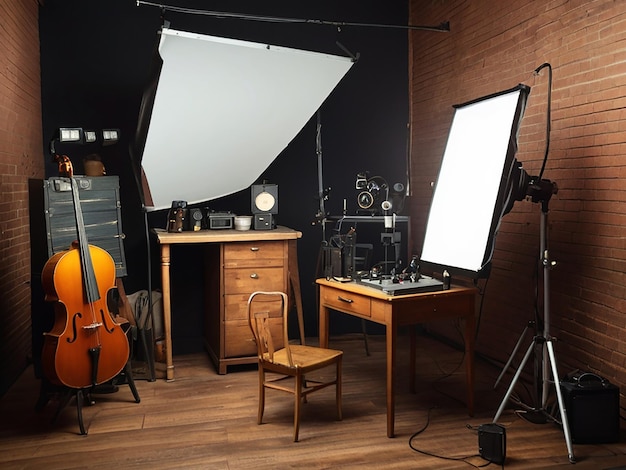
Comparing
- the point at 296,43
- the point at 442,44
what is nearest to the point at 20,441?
the point at 296,43

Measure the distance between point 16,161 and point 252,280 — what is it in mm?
1762

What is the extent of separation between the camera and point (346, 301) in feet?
11.2

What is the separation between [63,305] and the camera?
3.18 meters

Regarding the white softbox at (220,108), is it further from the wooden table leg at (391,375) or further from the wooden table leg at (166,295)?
the wooden table leg at (391,375)

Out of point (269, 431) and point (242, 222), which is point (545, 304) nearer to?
point (269, 431)

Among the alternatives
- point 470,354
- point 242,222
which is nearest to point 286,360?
point 470,354

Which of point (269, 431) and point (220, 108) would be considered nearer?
point (269, 431)

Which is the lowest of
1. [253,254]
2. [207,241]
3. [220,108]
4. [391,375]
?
[391,375]

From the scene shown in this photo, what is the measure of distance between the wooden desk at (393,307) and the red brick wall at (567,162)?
583 millimetres

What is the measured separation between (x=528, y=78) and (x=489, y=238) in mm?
1432

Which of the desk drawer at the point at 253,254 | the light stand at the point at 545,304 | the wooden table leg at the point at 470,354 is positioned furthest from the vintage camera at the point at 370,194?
the light stand at the point at 545,304

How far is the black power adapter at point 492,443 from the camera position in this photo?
9.20 feet

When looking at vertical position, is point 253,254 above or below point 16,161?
below

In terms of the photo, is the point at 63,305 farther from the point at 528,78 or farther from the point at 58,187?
the point at 528,78
